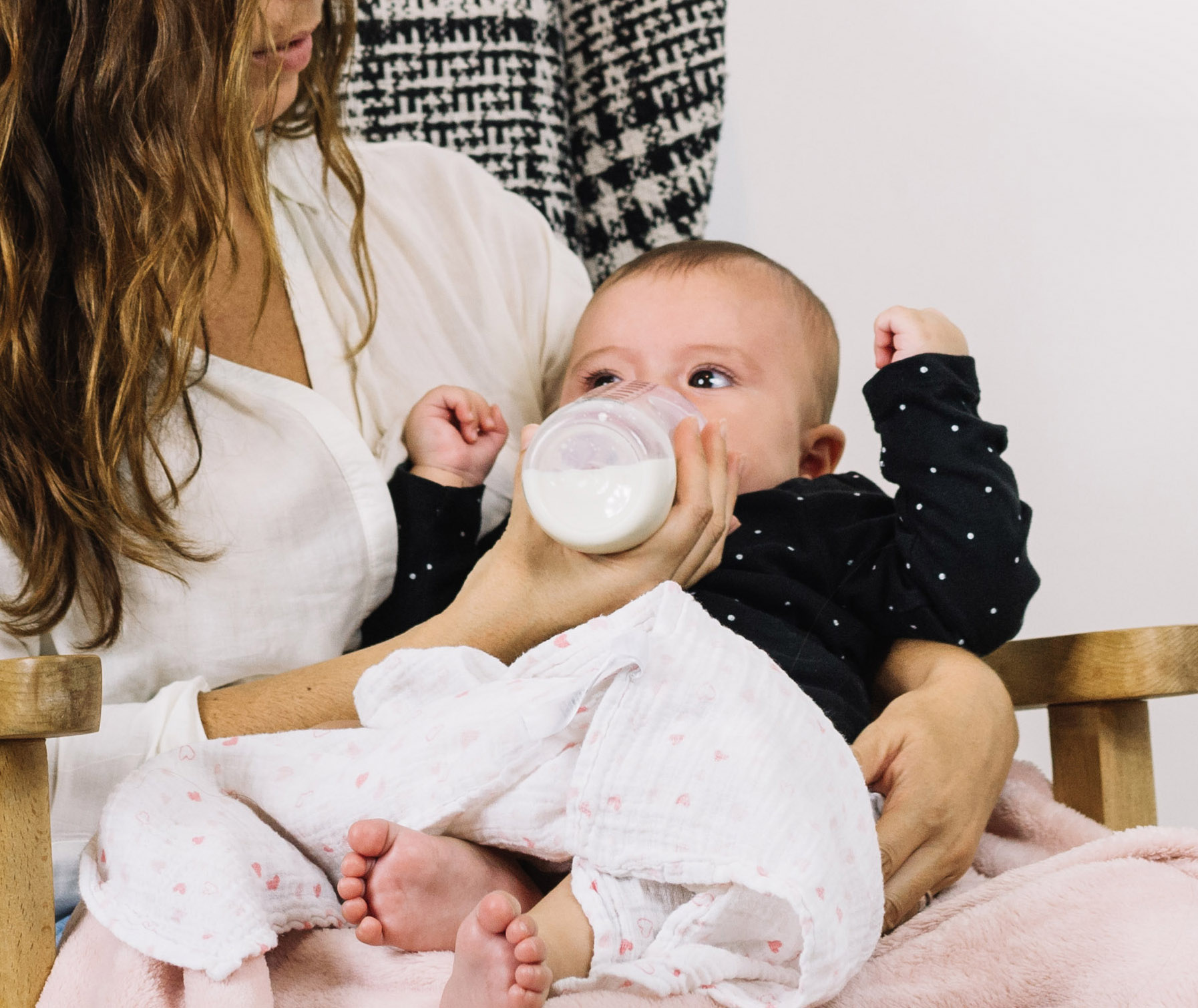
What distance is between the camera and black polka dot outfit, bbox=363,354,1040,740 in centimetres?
94

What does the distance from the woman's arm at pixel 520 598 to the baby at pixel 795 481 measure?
0.09 m

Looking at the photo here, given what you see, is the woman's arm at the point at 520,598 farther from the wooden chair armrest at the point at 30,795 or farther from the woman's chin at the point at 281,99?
the woman's chin at the point at 281,99

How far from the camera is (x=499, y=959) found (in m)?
0.57

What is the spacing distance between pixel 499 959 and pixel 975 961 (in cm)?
28

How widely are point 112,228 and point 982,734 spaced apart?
78 centimetres

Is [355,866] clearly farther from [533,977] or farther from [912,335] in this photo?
[912,335]

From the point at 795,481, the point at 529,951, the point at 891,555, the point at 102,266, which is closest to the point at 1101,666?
the point at 891,555

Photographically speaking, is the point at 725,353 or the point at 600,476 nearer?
the point at 600,476

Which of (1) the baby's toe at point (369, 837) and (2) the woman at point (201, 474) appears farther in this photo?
(2) the woman at point (201, 474)

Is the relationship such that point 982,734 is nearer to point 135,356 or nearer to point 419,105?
point 135,356

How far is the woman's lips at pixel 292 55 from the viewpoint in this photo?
106 centimetres

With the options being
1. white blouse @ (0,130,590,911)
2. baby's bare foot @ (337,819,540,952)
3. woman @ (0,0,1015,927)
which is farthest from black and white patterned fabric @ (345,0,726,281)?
baby's bare foot @ (337,819,540,952)

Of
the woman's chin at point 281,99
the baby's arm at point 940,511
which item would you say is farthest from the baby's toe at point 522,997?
the woman's chin at point 281,99

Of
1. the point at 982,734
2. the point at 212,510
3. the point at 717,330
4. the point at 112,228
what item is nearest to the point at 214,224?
the point at 112,228
